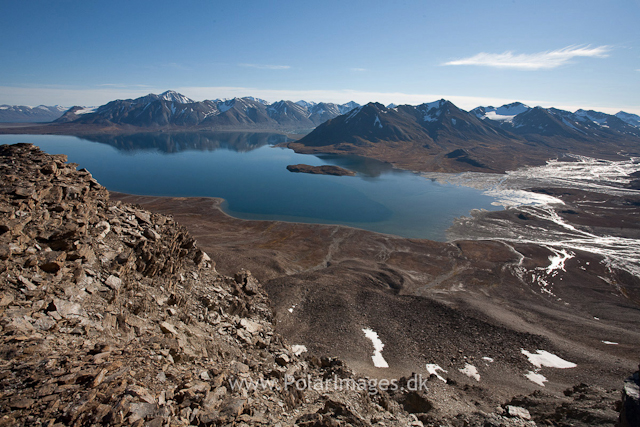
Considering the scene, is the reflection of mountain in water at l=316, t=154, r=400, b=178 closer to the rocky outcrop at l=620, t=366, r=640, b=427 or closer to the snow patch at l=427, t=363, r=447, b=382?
the snow patch at l=427, t=363, r=447, b=382

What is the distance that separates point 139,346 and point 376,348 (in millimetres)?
22334

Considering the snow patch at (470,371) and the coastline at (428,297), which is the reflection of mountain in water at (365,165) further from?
the snow patch at (470,371)

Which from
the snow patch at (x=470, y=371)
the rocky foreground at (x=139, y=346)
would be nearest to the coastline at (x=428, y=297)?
the snow patch at (x=470, y=371)

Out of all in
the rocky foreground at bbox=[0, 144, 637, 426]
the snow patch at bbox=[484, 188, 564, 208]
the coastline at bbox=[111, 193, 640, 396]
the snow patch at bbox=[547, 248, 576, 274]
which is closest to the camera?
the rocky foreground at bbox=[0, 144, 637, 426]

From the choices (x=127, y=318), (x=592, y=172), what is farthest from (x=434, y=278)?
(x=592, y=172)

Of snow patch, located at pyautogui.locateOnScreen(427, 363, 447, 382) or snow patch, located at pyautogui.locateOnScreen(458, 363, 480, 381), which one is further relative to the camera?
snow patch, located at pyautogui.locateOnScreen(427, 363, 447, 382)

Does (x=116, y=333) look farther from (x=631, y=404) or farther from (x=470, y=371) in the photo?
(x=470, y=371)

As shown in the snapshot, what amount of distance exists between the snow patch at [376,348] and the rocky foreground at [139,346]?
464 centimetres

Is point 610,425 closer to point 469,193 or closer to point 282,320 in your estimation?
point 282,320

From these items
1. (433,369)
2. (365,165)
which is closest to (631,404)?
(433,369)

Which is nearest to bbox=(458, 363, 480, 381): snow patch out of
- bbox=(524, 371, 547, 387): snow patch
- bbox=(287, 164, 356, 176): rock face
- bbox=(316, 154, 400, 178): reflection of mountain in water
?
bbox=(524, 371, 547, 387): snow patch

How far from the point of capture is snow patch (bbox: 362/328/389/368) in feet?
86.5

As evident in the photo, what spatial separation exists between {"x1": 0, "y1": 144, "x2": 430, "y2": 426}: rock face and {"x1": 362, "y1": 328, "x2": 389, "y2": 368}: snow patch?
742cm

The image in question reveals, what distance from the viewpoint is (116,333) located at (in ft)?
39.4
